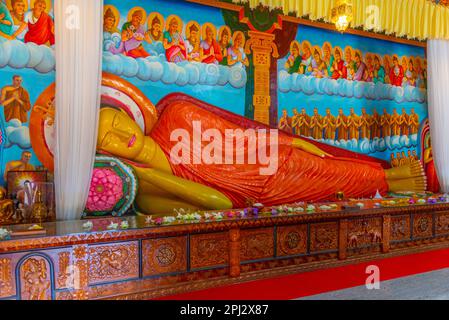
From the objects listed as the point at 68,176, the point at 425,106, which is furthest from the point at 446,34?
the point at 68,176

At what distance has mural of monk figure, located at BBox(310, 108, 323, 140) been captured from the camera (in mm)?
4660

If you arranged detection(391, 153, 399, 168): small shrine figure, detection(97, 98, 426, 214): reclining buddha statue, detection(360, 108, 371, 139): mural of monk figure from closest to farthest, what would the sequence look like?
detection(97, 98, 426, 214): reclining buddha statue, detection(360, 108, 371, 139): mural of monk figure, detection(391, 153, 399, 168): small shrine figure

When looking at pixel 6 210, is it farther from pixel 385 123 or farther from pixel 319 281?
pixel 385 123

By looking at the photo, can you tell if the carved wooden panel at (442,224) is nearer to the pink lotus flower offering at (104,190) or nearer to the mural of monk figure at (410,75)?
the mural of monk figure at (410,75)

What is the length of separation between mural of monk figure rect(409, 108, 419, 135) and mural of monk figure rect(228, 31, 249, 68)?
2.78 m

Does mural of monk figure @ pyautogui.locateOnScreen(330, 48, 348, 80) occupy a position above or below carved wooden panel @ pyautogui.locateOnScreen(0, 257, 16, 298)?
above

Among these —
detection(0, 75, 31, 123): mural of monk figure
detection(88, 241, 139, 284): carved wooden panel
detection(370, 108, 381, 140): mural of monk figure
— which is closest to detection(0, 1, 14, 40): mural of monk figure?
detection(0, 75, 31, 123): mural of monk figure

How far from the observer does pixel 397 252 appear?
13.0ft

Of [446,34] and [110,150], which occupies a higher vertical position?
[446,34]

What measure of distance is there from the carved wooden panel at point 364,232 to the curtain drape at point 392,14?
2.00 meters

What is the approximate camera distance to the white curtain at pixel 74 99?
3.12 meters

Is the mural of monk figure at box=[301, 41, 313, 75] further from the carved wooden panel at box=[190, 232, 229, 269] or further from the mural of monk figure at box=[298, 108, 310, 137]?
the carved wooden panel at box=[190, 232, 229, 269]

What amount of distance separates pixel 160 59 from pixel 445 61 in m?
3.86
